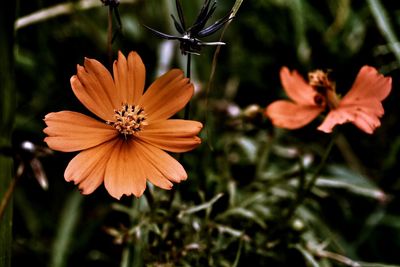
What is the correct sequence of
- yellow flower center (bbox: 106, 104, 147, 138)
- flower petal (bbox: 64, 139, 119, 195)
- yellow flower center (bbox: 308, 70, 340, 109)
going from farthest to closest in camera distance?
yellow flower center (bbox: 308, 70, 340, 109) < yellow flower center (bbox: 106, 104, 147, 138) < flower petal (bbox: 64, 139, 119, 195)

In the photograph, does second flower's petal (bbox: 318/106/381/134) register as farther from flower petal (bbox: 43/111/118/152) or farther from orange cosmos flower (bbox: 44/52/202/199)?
flower petal (bbox: 43/111/118/152)

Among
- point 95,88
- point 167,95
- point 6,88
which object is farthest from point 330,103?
point 6,88

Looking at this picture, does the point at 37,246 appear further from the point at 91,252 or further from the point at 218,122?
the point at 218,122

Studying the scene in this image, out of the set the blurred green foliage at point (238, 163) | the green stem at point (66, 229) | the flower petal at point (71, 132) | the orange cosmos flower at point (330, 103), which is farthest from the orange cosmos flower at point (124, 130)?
the green stem at point (66, 229)

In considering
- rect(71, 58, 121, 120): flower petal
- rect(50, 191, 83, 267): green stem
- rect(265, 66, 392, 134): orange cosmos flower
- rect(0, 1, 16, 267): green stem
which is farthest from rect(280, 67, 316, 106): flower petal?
rect(50, 191, 83, 267): green stem

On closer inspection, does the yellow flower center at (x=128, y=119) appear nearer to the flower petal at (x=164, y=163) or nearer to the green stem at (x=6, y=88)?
the flower petal at (x=164, y=163)

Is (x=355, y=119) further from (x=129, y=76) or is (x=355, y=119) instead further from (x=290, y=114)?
(x=129, y=76)
